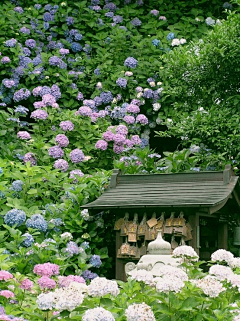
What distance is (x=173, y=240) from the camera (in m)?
4.54

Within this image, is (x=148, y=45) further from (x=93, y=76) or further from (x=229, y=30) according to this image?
(x=229, y=30)

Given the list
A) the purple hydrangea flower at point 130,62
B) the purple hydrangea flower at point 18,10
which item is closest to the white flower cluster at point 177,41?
the purple hydrangea flower at point 130,62

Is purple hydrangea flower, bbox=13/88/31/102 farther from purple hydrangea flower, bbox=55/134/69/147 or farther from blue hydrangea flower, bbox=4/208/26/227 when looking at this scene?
blue hydrangea flower, bbox=4/208/26/227

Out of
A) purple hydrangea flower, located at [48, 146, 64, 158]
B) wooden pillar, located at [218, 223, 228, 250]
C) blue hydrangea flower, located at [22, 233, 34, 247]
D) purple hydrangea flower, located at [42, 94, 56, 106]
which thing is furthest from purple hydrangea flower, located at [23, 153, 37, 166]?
wooden pillar, located at [218, 223, 228, 250]

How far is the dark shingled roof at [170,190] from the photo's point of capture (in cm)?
441

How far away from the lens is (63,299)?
223 centimetres

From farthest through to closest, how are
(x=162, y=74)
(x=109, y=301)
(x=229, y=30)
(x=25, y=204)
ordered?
(x=162, y=74) → (x=229, y=30) → (x=25, y=204) → (x=109, y=301)

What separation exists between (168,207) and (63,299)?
7.53ft

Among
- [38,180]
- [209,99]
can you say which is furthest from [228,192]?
[209,99]

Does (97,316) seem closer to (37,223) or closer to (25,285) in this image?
(25,285)

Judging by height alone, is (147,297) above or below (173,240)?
above

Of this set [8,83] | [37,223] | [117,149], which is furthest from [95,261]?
[8,83]

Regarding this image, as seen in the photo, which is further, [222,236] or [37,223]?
[222,236]

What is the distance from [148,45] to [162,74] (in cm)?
74
